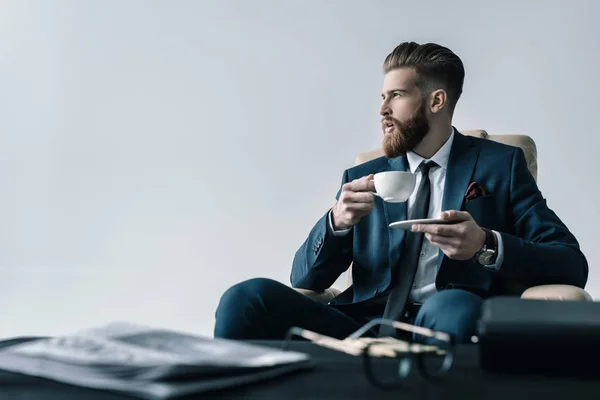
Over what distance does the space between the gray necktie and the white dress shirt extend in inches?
0.7

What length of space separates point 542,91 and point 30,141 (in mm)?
2740

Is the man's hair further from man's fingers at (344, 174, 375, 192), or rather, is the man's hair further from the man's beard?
man's fingers at (344, 174, 375, 192)

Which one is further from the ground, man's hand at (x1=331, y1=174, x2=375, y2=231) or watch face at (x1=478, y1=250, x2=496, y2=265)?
man's hand at (x1=331, y1=174, x2=375, y2=231)

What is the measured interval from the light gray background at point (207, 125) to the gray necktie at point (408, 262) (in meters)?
1.40

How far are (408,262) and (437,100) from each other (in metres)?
0.58

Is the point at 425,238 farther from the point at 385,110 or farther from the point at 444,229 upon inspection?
the point at 385,110

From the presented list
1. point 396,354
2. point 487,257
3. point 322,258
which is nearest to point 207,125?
point 322,258

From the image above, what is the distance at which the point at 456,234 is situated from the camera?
4.95ft

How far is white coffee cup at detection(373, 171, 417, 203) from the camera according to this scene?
160 centimetres

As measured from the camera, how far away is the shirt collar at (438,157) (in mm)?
1949

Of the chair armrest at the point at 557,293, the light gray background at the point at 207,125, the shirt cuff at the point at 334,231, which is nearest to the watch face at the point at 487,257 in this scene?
the chair armrest at the point at 557,293

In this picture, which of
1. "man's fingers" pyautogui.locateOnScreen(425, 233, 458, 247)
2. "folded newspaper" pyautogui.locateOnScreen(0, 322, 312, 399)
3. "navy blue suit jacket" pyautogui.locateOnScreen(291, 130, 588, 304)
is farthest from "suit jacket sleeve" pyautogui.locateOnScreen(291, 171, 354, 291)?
"folded newspaper" pyautogui.locateOnScreen(0, 322, 312, 399)

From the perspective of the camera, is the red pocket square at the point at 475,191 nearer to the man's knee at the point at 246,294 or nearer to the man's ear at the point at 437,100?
the man's ear at the point at 437,100

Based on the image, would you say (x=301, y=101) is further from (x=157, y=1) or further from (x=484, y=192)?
(x=484, y=192)
